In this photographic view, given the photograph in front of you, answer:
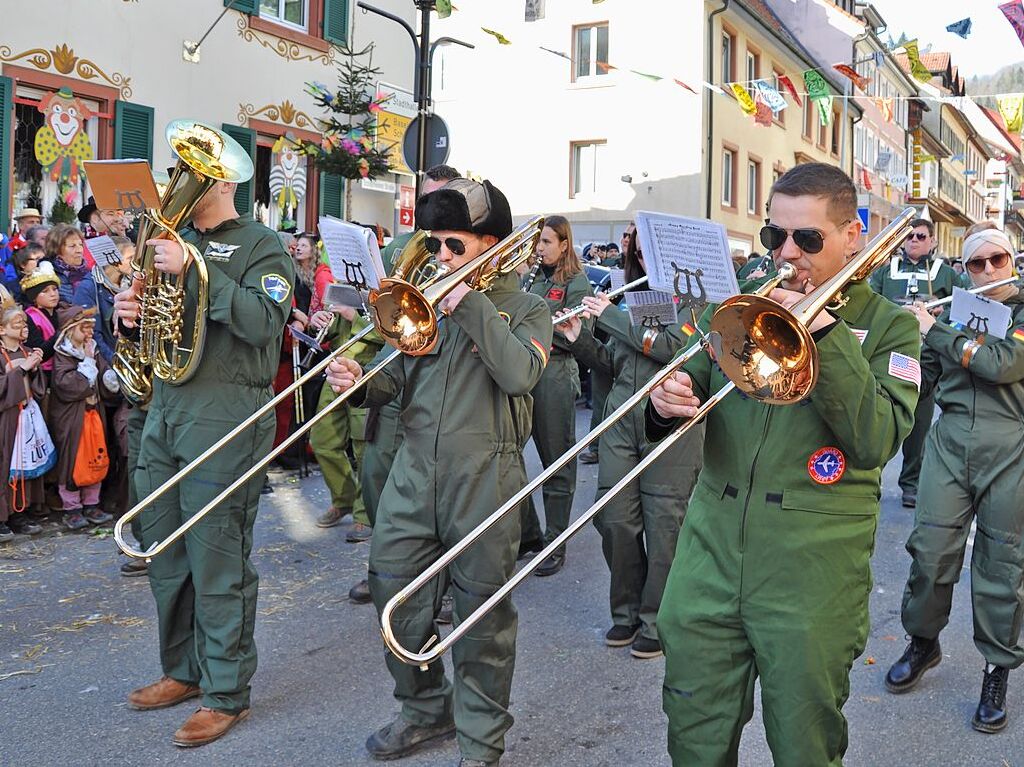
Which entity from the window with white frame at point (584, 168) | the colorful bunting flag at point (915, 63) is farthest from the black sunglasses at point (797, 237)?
the window with white frame at point (584, 168)

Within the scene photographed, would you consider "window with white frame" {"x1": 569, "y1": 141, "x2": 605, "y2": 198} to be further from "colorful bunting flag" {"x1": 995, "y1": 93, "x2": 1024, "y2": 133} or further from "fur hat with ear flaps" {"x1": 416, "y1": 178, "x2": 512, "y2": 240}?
"fur hat with ear flaps" {"x1": 416, "y1": 178, "x2": 512, "y2": 240}

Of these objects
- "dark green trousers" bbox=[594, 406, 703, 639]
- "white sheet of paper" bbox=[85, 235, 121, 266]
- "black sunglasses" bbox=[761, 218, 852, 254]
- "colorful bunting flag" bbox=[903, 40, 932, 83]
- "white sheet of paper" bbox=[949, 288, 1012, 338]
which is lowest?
"dark green trousers" bbox=[594, 406, 703, 639]

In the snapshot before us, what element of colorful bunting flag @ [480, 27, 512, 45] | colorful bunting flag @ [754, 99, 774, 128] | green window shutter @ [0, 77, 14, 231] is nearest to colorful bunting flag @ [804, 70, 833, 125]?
colorful bunting flag @ [754, 99, 774, 128]

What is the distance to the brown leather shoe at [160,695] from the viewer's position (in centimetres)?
424

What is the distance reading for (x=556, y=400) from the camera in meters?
6.75

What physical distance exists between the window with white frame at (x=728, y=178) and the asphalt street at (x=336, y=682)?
21806 millimetres

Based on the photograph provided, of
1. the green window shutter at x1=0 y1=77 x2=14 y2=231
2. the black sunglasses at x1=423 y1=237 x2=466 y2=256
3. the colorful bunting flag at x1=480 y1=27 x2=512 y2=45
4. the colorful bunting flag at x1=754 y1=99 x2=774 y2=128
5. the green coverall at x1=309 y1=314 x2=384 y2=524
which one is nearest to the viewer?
the black sunglasses at x1=423 y1=237 x2=466 y2=256

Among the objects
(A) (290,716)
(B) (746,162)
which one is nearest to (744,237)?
(B) (746,162)

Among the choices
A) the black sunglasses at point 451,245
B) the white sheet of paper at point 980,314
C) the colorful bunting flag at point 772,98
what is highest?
the colorful bunting flag at point 772,98

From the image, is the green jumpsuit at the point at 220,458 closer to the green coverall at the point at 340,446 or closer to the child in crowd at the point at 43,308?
the green coverall at the point at 340,446

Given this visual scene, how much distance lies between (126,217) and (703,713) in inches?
216

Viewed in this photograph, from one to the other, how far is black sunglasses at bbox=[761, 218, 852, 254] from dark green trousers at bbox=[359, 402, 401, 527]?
2.94m

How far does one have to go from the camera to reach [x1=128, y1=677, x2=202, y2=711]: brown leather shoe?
4.24 meters

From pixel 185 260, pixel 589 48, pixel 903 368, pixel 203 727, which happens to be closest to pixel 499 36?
pixel 185 260
